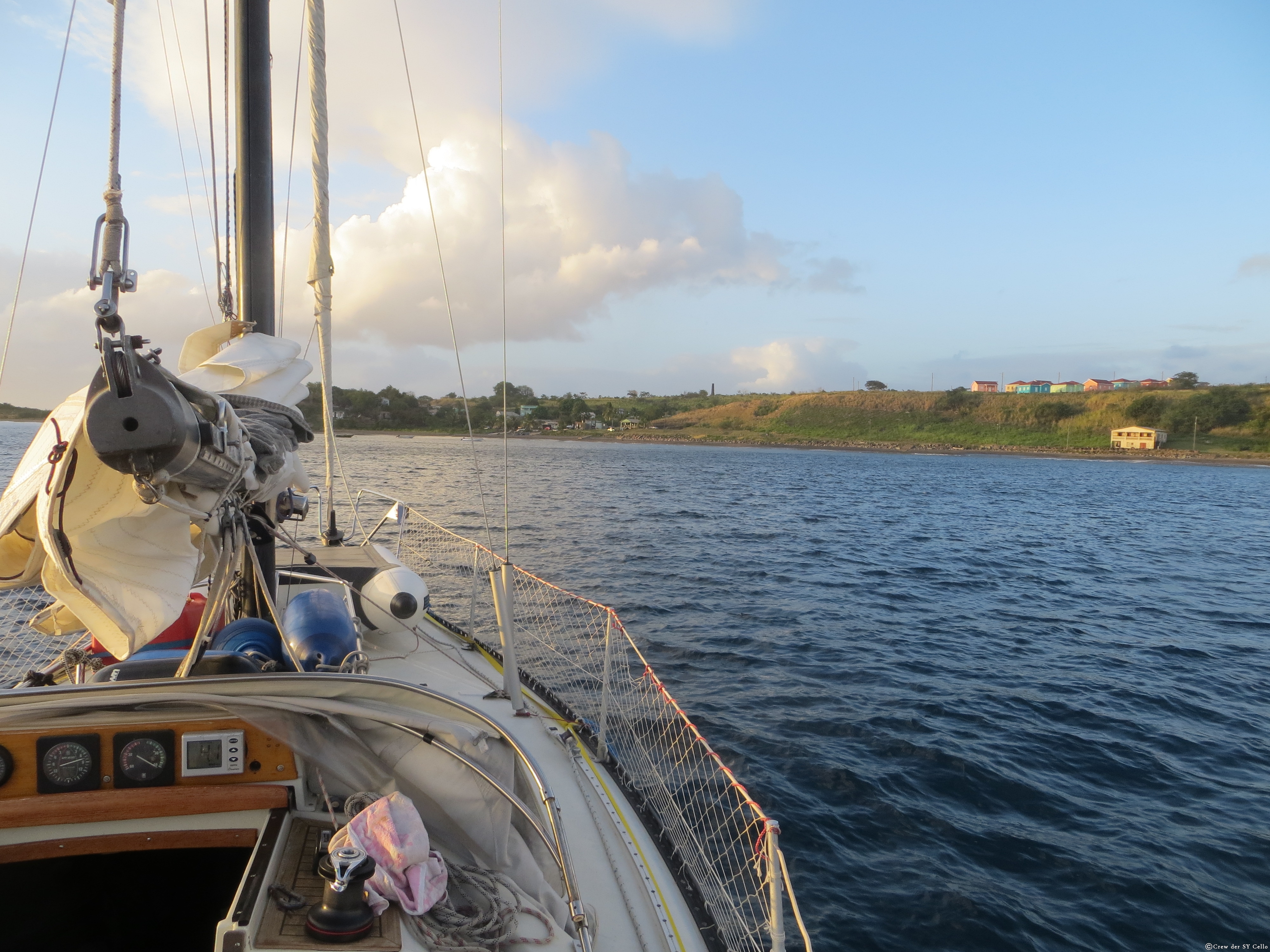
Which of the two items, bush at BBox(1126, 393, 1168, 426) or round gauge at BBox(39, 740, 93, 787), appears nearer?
round gauge at BBox(39, 740, 93, 787)

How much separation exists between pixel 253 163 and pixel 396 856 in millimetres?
4896

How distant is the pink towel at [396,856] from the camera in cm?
257

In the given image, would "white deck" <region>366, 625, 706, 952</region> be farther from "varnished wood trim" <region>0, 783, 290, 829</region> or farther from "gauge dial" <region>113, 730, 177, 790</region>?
"gauge dial" <region>113, 730, 177, 790</region>

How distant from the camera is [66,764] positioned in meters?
2.80

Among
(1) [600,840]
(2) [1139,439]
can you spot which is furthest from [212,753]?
(2) [1139,439]

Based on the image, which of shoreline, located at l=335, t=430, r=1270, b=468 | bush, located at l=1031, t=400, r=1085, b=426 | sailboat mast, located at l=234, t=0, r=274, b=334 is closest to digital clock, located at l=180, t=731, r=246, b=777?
sailboat mast, located at l=234, t=0, r=274, b=334

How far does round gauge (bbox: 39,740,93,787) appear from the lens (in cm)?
278

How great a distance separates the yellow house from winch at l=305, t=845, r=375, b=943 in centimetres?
11605

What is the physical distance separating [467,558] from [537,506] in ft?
49.0

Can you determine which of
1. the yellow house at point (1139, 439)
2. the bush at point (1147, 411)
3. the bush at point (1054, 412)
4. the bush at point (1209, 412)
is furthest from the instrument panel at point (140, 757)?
the bush at point (1054, 412)

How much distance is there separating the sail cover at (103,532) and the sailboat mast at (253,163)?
2.59 metres

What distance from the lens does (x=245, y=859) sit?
3336 mm

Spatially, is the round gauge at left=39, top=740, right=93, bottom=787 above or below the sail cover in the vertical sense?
below

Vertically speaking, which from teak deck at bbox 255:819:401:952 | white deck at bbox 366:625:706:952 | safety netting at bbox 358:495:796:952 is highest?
teak deck at bbox 255:819:401:952
